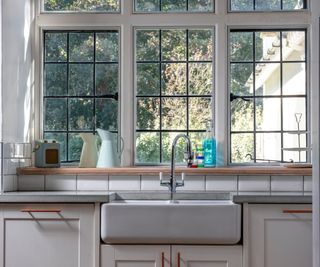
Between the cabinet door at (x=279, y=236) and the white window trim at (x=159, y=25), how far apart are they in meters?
0.76

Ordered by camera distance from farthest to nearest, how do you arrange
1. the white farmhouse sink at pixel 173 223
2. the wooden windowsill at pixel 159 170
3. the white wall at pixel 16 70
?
the wooden windowsill at pixel 159 170, the white wall at pixel 16 70, the white farmhouse sink at pixel 173 223

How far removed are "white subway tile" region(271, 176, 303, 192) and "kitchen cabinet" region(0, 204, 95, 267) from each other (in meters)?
1.20

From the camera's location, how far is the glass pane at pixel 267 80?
3.70 metres

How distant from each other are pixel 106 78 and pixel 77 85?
0.70 ft

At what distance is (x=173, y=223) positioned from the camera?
2902 millimetres

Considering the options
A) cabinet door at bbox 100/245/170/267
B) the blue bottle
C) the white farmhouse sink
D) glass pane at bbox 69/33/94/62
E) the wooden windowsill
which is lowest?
cabinet door at bbox 100/245/170/267

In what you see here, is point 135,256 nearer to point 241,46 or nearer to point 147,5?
point 241,46

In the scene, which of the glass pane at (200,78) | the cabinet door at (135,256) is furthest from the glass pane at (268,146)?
the cabinet door at (135,256)

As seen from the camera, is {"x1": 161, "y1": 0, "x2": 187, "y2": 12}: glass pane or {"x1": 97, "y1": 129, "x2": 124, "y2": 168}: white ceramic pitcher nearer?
{"x1": 97, "y1": 129, "x2": 124, "y2": 168}: white ceramic pitcher

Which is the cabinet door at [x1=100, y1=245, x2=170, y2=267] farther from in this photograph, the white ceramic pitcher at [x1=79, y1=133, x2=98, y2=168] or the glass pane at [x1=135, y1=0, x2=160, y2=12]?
the glass pane at [x1=135, y1=0, x2=160, y2=12]

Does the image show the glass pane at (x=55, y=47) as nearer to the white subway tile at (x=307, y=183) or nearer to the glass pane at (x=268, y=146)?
the glass pane at (x=268, y=146)

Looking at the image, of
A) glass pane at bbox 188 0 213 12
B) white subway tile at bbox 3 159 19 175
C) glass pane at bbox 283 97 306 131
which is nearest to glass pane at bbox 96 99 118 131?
white subway tile at bbox 3 159 19 175

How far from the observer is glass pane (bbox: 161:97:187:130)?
147 inches

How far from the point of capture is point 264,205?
2945mm
